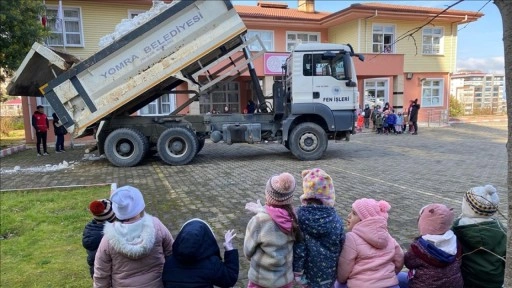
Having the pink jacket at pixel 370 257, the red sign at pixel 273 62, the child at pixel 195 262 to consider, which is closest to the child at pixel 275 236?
the child at pixel 195 262

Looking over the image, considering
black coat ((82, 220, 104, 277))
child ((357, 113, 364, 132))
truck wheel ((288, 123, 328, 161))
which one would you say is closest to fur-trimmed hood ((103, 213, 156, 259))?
black coat ((82, 220, 104, 277))

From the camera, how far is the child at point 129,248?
239 centimetres

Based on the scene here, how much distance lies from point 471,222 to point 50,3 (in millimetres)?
19396

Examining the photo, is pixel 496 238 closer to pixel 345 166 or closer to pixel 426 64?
pixel 345 166

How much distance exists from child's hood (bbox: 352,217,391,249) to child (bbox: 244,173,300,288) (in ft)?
1.43

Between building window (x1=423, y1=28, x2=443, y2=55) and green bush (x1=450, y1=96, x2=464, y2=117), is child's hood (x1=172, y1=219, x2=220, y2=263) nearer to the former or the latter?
building window (x1=423, y1=28, x2=443, y2=55)

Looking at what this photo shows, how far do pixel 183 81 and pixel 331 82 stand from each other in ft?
13.2

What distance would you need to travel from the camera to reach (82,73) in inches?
366

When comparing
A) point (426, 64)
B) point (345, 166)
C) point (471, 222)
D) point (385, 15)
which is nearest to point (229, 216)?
point (471, 222)

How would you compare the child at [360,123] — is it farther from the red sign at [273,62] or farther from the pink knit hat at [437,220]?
the pink knit hat at [437,220]

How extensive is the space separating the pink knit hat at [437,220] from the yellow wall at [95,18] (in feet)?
58.8

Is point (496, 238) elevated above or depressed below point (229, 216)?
above

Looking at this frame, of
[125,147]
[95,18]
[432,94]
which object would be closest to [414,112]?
[432,94]

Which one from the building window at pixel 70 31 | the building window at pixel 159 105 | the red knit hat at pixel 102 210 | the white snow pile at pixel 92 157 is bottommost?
the white snow pile at pixel 92 157
